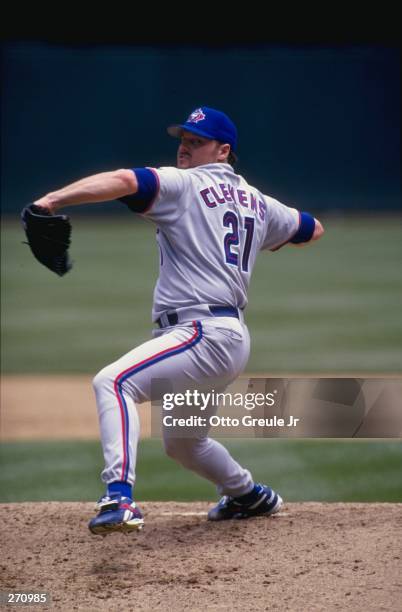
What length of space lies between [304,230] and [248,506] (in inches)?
45.3

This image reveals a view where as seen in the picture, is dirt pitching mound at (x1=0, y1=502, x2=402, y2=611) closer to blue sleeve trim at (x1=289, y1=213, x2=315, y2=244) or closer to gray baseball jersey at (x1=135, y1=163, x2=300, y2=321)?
gray baseball jersey at (x1=135, y1=163, x2=300, y2=321)

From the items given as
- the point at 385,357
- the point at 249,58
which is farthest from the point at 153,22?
the point at 385,357

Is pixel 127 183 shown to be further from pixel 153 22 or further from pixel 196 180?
pixel 153 22

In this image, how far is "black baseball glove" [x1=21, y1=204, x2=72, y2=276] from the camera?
3053 millimetres

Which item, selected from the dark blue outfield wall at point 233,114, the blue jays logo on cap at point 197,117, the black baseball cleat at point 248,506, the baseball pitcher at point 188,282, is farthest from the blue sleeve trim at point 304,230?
the dark blue outfield wall at point 233,114

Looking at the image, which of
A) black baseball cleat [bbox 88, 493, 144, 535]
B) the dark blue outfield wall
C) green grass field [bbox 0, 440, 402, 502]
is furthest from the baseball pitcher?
the dark blue outfield wall

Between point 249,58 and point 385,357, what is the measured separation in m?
10.3

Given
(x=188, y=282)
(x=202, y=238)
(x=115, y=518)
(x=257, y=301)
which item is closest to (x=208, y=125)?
(x=202, y=238)

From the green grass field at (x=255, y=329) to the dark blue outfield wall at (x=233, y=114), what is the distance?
0.90 meters

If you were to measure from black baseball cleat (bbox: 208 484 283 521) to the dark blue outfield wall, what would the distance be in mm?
14213

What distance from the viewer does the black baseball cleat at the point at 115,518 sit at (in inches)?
118

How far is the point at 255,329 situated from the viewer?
10.9 metres

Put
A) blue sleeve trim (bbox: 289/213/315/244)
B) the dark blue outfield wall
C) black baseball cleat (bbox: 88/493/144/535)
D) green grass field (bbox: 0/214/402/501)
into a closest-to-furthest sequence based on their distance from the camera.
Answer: black baseball cleat (bbox: 88/493/144/535), blue sleeve trim (bbox: 289/213/315/244), green grass field (bbox: 0/214/402/501), the dark blue outfield wall

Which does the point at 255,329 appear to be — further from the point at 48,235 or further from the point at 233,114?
the point at 233,114
